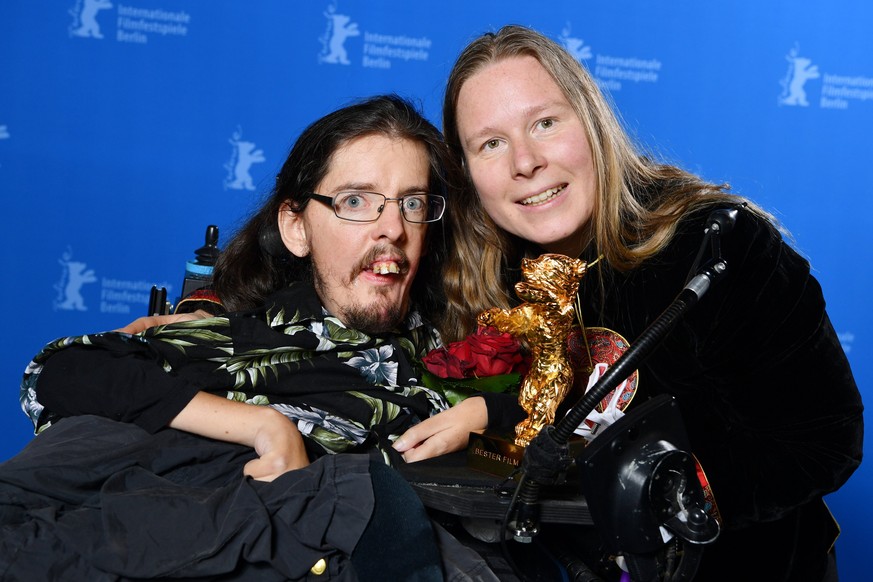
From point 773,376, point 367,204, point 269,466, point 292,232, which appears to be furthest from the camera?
point 292,232

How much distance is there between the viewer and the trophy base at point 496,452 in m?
1.59

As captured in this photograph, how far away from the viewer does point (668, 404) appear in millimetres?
1299

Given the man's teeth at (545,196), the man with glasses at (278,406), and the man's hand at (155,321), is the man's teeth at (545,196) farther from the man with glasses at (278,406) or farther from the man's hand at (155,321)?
the man's hand at (155,321)

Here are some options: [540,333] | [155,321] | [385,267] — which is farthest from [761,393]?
[155,321]

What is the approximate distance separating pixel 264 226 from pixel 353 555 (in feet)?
3.55

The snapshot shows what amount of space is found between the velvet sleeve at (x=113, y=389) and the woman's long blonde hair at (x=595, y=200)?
0.73 m

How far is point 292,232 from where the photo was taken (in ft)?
7.15

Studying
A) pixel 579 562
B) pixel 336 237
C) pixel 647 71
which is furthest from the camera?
pixel 647 71

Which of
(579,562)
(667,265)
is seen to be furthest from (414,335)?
(579,562)

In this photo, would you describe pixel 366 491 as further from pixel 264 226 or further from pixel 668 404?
pixel 264 226

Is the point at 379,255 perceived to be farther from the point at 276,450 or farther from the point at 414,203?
the point at 276,450

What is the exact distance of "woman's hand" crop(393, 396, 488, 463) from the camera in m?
1.77

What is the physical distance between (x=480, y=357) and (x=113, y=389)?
0.73 metres

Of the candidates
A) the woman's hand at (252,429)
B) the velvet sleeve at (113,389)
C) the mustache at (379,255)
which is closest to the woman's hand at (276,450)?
the woman's hand at (252,429)
